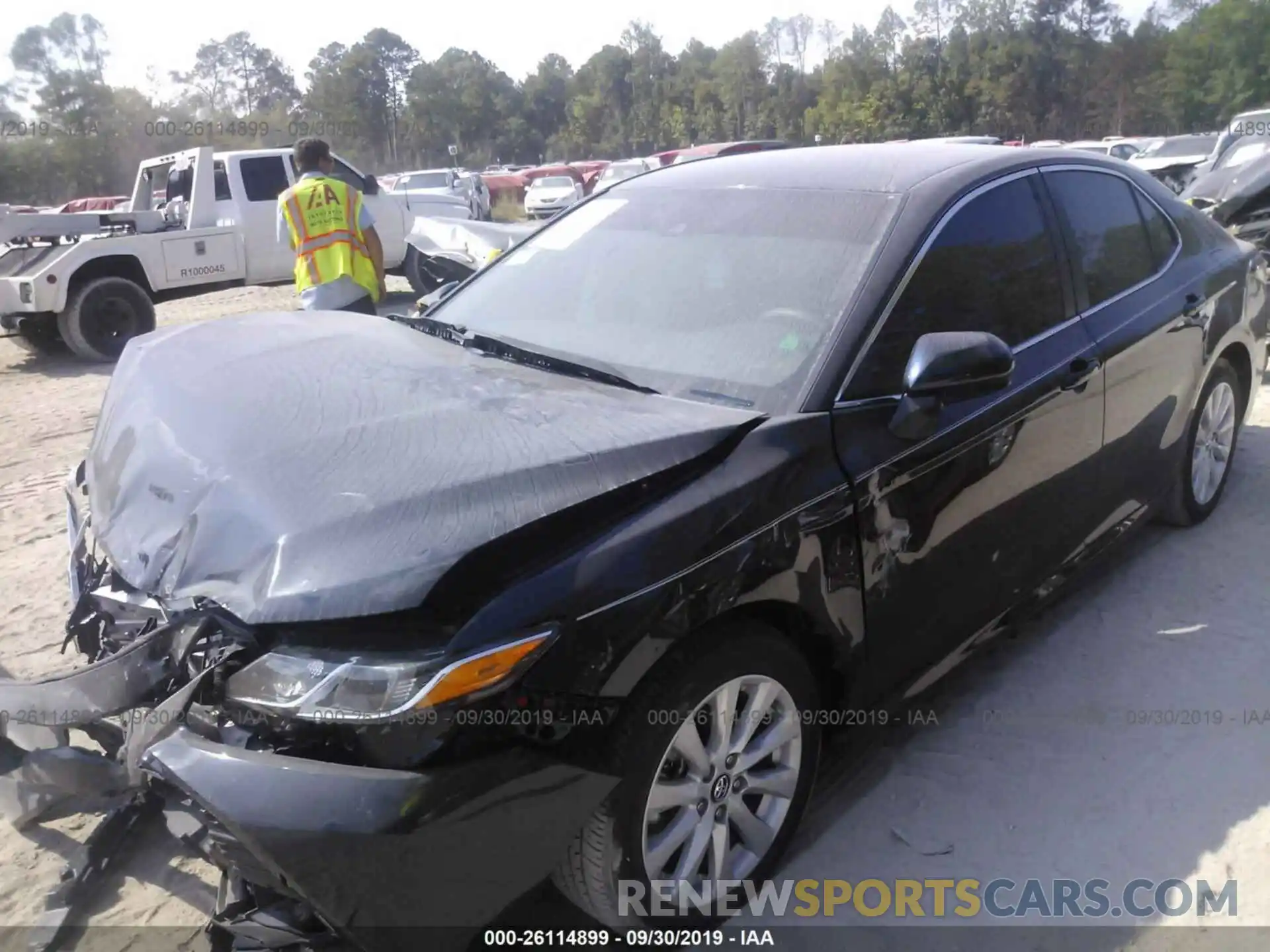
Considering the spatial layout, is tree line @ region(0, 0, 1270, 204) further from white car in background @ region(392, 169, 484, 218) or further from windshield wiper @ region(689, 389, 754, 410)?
windshield wiper @ region(689, 389, 754, 410)

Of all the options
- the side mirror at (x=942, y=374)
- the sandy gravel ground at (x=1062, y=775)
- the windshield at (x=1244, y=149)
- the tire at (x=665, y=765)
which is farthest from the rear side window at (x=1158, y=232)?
the windshield at (x=1244, y=149)

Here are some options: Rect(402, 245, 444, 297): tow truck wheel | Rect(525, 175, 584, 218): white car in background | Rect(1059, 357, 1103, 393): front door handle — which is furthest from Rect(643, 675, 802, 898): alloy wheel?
Rect(525, 175, 584, 218): white car in background

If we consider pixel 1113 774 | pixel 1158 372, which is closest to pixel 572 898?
pixel 1113 774

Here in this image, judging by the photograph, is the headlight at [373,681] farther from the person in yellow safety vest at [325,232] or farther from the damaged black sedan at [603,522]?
the person in yellow safety vest at [325,232]

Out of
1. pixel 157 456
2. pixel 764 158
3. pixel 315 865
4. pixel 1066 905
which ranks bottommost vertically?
pixel 1066 905

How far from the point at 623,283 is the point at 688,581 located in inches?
51.4

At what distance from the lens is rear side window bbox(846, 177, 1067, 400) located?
8.79 feet

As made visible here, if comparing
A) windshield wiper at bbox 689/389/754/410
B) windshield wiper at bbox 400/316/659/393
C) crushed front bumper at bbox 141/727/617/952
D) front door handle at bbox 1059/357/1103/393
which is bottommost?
crushed front bumper at bbox 141/727/617/952

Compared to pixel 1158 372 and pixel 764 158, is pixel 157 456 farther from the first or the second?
pixel 1158 372

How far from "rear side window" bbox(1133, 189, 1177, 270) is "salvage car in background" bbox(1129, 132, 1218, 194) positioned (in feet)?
48.6

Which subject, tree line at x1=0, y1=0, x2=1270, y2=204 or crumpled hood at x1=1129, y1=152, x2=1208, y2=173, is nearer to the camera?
crumpled hood at x1=1129, y1=152, x2=1208, y2=173

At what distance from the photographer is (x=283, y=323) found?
Answer: 3475mm

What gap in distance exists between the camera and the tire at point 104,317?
33.5 ft

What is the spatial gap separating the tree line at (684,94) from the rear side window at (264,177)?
27.5 meters
